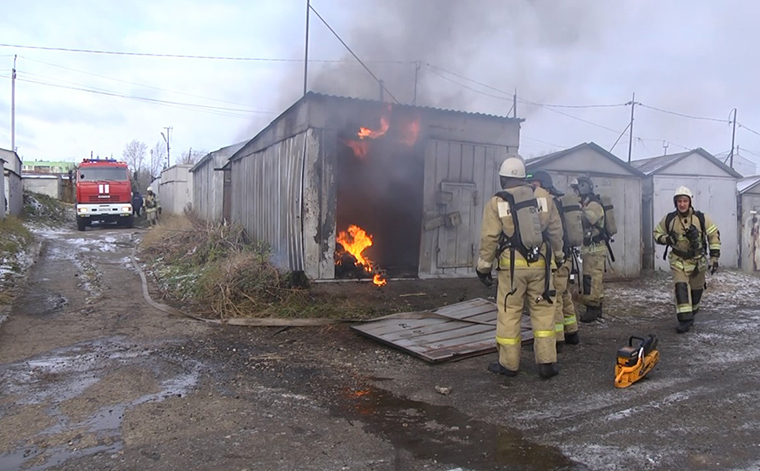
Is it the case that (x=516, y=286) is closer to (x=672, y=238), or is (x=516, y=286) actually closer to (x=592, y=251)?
(x=592, y=251)

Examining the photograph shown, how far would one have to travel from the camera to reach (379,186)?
8273mm

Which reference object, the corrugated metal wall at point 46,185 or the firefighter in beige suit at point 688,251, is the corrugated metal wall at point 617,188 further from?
the corrugated metal wall at point 46,185

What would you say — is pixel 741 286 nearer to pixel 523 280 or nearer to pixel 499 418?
pixel 523 280

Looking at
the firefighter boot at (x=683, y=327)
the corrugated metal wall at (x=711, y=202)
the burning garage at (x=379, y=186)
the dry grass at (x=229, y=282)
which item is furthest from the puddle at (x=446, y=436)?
the corrugated metal wall at (x=711, y=202)

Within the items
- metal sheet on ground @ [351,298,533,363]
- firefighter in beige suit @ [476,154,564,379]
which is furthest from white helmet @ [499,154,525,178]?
metal sheet on ground @ [351,298,533,363]

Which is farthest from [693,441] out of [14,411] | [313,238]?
[313,238]

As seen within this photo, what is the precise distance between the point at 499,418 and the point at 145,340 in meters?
4.19

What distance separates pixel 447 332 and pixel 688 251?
130 inches

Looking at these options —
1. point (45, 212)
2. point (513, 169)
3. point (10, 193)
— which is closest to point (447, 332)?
point (513, 169)

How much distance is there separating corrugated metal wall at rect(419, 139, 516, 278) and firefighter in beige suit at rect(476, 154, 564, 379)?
3.59 m

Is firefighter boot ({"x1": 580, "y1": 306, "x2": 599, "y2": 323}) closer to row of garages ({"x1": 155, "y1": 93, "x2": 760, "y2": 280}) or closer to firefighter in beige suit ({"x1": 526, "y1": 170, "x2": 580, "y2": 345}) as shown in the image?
firefighter in beige suit ({"x1": 526, "y1": 170, "x2": 580, "y2": 345})

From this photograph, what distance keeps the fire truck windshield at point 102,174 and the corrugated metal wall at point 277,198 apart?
33.1ft

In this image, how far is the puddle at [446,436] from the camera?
9.68ft

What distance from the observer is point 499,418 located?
3.60 meters
